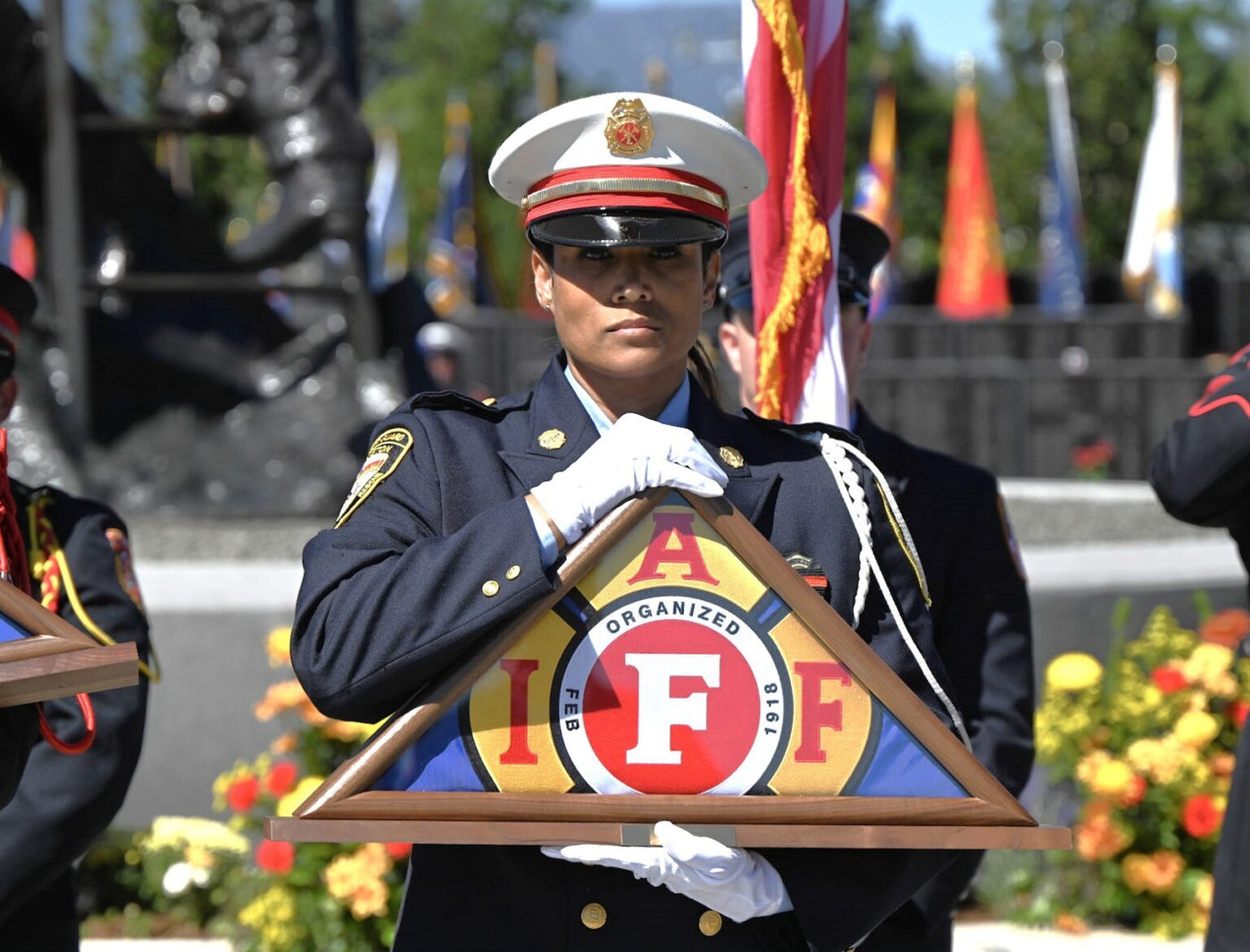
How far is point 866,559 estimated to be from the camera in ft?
8.27

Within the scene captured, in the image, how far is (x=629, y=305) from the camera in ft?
8.09

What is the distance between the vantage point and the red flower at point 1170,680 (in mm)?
5910

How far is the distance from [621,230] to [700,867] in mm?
808

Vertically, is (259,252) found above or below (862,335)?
below

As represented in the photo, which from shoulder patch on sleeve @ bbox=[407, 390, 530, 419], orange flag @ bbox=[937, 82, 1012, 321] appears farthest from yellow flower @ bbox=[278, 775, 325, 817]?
orange flag @ bbox=[937, 82, 1012, 321]

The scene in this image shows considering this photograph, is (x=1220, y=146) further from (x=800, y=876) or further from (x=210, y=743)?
(x=800, y=876)

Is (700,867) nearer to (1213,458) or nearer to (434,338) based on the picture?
(1213,458)

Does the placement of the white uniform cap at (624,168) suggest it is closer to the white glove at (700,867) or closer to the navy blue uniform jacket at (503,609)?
the navy blue uniform jacket at (503,609)

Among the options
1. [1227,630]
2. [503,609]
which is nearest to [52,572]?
[503,609]

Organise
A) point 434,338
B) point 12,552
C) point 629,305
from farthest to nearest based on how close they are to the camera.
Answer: point 434,338, point 12,552, point 629,305

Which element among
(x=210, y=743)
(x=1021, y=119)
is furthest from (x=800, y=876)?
(x=1021, y=119)

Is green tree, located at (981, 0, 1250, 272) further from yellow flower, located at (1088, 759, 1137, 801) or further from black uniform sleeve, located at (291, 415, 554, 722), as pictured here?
black uniform sleeve, located at (291, 415, 554, 722)

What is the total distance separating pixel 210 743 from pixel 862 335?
3.32 m

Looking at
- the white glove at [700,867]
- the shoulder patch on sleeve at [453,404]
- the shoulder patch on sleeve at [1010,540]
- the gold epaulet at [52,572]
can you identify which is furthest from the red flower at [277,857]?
the white glove at [700,867]
